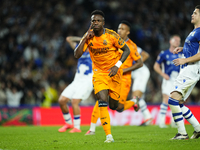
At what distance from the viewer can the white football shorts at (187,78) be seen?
581 centimetres

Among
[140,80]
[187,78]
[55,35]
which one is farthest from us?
[55,35]

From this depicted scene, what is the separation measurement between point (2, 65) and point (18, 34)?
8.70 feet

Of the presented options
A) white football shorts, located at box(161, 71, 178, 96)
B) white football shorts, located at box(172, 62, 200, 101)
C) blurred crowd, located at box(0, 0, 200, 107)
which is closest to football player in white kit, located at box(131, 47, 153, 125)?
white football shorts, located at box(161, 71, 178, 96)

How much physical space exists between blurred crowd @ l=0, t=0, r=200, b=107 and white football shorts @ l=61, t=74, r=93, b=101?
6.36m

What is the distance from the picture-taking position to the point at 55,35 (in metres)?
19.1

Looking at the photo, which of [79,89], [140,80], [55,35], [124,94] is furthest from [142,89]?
[55,35]

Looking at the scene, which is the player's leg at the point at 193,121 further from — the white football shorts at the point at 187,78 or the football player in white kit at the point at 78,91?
the football player in white kit at the point at 78,91

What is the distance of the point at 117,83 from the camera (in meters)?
6.06

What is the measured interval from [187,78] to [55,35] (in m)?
14.3

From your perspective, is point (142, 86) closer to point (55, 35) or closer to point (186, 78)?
point (186, 78)

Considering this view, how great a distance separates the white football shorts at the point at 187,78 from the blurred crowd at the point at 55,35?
10.1m

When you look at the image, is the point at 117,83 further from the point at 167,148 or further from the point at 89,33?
the point at 167,148

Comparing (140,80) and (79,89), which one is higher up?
(140,80)

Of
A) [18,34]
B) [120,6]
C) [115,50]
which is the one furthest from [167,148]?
[120,6]
